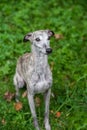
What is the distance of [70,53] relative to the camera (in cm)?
868

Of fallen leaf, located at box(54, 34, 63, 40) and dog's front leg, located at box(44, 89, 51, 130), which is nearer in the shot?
dog's front leg, located at box(44, 89, 51, 130)

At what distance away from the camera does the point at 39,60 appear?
6.54 meters

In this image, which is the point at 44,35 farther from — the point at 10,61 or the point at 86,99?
the point at 10,61

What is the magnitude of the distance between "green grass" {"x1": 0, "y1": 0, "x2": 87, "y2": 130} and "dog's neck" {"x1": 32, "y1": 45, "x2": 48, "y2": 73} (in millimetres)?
922

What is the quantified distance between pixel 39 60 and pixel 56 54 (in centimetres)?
218

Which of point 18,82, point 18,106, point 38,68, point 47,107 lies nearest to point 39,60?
point 38,68

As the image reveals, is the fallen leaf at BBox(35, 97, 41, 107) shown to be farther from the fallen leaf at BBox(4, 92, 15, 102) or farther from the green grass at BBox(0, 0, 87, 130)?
the fallen leaf at BBox(4, 92, 15, 102)

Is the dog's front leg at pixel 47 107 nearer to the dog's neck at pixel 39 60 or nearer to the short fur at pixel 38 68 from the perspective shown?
the short fur at pixel 38 68

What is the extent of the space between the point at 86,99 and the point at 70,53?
1.77 m

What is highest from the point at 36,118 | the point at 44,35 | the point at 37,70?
the point at 44,35

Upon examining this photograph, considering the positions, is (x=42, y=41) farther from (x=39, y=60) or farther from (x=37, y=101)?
(x=37, y=101)

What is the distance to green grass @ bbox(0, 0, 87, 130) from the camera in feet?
23.2

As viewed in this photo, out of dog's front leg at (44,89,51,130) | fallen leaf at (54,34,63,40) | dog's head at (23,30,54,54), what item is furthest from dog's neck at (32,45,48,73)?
fallen leaf at (54,34,63,40)

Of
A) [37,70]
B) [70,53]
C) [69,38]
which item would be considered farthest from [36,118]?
[69,38]
